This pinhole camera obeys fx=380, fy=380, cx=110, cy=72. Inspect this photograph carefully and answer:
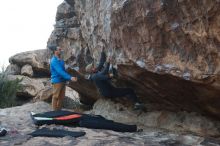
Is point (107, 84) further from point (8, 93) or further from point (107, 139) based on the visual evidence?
point (8, 93)

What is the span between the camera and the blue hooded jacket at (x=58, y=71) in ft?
37.0

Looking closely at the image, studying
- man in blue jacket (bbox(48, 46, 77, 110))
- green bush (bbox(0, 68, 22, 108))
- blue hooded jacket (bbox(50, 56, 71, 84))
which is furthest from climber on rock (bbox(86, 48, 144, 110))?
green bush (bbox(0, 68, 22, 108))

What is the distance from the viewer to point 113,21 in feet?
31.3

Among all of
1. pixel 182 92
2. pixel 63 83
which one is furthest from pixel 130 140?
pixel 63 83

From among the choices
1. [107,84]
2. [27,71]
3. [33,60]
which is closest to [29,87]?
[27,71]

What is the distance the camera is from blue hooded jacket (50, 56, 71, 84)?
11.3 metres

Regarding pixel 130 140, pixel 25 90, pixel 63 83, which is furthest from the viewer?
pixel 25 90

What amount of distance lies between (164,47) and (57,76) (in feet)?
14.1

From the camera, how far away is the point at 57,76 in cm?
1166

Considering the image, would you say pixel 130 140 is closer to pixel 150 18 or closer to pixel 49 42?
pixel 150 18

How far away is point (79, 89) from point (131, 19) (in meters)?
6.16

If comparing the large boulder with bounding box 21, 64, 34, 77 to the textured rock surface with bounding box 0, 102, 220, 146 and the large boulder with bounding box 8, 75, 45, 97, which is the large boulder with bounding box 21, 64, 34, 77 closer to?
the large boulder with bounding box 8, 75, 45, 97

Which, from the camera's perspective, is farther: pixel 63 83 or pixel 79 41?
pixel 79 41

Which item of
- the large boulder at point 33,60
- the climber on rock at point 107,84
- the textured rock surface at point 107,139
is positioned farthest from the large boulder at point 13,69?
the climber on rock at point 107,84
